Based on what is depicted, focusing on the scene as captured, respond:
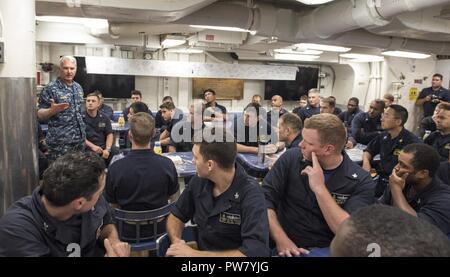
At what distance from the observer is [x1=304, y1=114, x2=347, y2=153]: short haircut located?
2018 mm

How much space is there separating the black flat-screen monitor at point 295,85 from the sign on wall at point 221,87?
0.87m

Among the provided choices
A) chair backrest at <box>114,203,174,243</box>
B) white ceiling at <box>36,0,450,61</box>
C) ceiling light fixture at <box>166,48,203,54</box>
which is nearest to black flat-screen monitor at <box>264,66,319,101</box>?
ceiling light fixture at <box>166,48,203,54</box>

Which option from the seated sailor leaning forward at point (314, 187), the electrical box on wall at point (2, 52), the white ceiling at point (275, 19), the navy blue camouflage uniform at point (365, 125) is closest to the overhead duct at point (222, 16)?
the white ceiling at point (275, 19)

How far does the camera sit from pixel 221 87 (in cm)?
949

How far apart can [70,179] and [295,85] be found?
9453 mm

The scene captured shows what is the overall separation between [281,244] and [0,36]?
7.67 feet

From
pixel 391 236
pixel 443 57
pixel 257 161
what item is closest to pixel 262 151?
pixel 257 161

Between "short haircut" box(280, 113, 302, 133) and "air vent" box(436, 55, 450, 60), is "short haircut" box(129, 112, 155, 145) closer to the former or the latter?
"short haircut" box(280, 113, 302, 133)

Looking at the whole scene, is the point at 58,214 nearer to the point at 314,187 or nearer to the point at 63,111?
the point at 314,187

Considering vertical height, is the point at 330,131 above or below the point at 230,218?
above

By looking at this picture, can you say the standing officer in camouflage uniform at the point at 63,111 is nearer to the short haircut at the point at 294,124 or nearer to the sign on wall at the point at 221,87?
the short haircut at the point at 294,124

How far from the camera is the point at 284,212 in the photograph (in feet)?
6.93

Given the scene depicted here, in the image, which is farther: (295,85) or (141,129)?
(295,85)
